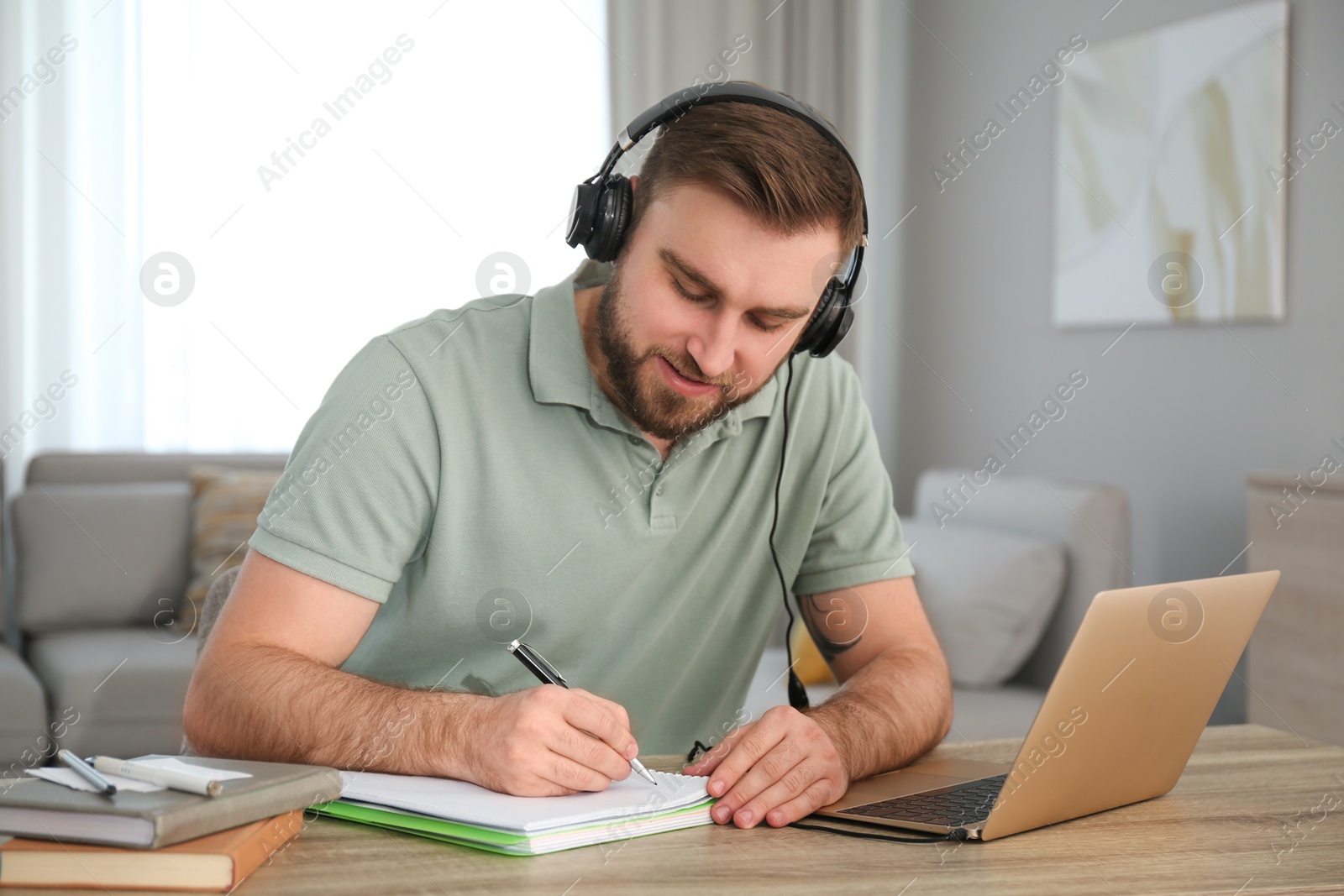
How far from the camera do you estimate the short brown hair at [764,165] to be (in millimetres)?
1170

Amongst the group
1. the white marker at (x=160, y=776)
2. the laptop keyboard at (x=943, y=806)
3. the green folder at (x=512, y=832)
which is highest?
the white marker at (x=160, y=776)

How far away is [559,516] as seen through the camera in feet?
4.26

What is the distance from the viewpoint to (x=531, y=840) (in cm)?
81

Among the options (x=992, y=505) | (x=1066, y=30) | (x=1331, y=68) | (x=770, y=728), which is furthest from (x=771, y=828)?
(x=1066, y=30)

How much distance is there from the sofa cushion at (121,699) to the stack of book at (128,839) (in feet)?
6.86

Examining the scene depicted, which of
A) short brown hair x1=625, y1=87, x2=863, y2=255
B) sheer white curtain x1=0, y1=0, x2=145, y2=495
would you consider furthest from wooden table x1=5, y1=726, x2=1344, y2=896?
sheer white curtain x1=0, y1=0, x2=145, y2=495

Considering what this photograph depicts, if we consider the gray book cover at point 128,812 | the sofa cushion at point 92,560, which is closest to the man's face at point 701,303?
the gray book cover at point 128,812

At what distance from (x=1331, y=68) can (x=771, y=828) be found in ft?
8.07

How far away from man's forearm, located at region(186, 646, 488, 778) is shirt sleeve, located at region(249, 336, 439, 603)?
0.10 meters

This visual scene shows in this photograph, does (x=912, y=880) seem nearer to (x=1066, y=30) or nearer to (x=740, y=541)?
(x=740, y=541)

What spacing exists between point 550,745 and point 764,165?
0.58m

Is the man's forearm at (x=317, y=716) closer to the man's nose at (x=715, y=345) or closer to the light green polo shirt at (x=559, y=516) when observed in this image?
the light green polo shirt at (x=559, y=516)

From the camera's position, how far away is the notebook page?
2.73 feet

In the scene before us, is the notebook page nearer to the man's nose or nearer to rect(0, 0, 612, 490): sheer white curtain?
the man's nose
